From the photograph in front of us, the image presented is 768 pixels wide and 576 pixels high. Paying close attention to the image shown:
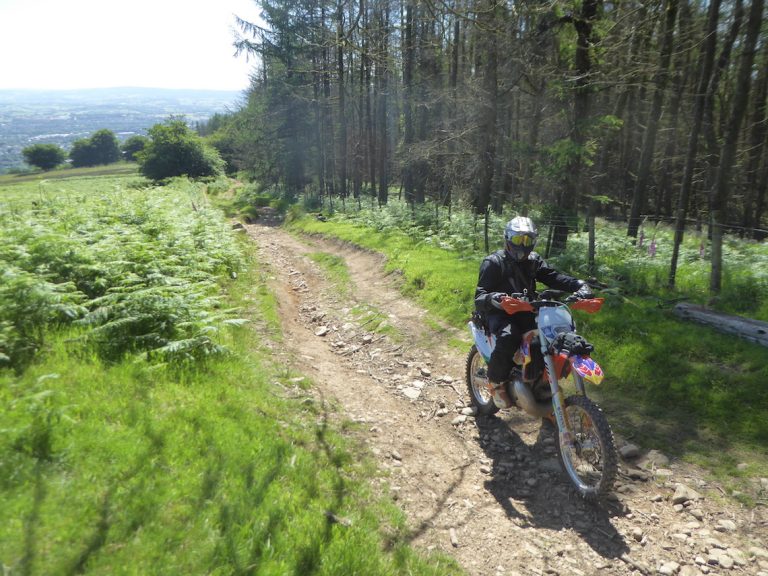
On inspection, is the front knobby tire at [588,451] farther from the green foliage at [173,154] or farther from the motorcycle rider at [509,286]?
the green foliage at [173,154]

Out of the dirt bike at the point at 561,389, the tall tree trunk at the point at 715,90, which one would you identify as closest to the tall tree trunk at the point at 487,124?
the tall tree trunk at the point at 715,90

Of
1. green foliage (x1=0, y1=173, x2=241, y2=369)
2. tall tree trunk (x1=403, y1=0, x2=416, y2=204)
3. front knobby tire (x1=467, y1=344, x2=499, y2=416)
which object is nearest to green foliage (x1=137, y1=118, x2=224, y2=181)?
tall tree trunk (x1=403, y1=0, x2=416, y2=204)

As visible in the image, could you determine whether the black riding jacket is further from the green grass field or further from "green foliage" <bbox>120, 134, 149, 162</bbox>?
"green foliage" <bbox>120, 134, 149, 162</bbox>

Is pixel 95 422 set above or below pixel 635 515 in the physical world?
above

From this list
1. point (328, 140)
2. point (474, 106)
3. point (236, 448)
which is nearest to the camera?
point (236, 448)

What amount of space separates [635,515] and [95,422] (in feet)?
17.0

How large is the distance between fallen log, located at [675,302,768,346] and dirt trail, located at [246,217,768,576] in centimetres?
321

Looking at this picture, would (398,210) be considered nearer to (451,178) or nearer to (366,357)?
(451,178)

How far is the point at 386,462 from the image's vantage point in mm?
5293

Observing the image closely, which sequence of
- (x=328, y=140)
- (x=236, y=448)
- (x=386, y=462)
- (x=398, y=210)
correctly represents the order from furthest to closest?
(x=328, y=140)
(x=398, y=210)
(x=386, y=462)
(x=236, y=448)

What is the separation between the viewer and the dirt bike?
4242mm

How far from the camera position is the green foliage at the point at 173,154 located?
51156 mm

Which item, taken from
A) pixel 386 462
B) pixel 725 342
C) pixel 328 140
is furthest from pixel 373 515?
pixel 328 140

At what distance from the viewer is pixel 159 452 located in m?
3.91
